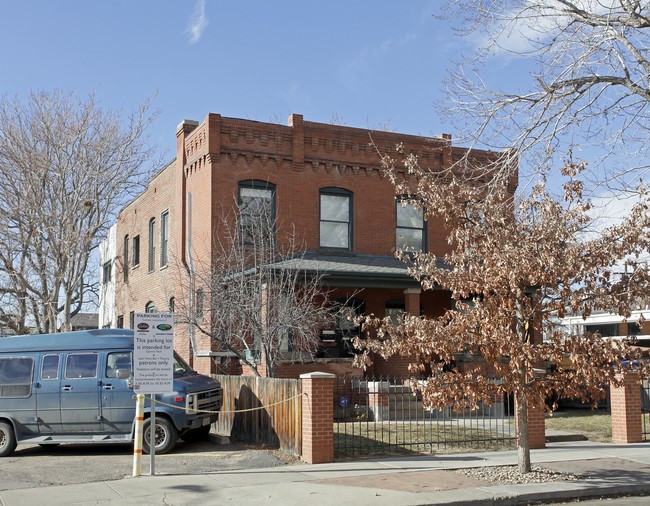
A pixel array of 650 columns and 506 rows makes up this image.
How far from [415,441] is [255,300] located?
16.5ft

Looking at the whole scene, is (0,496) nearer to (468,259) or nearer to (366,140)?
(468,259)

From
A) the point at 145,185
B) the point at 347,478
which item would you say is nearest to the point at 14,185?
the point at 145,185

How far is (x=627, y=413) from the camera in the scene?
14438 millimetres

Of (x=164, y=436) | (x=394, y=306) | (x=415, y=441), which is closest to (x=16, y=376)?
(x=164, y=436)

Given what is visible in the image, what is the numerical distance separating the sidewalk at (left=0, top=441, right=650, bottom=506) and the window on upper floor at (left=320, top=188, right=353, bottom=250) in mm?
11169

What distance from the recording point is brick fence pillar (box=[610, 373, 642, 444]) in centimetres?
1441

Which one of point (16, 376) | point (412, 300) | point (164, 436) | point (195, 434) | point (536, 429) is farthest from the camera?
point (412, 300)

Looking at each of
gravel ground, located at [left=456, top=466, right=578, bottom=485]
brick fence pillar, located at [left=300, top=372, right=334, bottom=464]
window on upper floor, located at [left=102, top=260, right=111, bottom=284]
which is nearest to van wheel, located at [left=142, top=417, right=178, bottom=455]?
brick fence pillar, located at [left=300, top=372, right=334, bottom=464]

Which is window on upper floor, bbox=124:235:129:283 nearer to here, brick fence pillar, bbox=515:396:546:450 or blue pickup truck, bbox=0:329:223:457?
blue pickup truck, bbox=0:329:223:457

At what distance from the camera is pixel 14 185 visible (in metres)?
24.8

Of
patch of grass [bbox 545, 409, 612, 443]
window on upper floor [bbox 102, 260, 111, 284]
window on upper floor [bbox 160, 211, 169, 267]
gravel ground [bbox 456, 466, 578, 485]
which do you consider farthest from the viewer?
window on upper floor [bbox 102, 260, 111, 284]

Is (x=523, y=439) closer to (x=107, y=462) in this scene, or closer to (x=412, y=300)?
(x=107, y=462)

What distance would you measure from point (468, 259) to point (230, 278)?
25.5 feet

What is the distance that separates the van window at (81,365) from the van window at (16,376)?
735 millimetres
